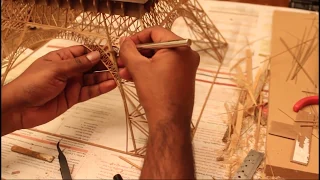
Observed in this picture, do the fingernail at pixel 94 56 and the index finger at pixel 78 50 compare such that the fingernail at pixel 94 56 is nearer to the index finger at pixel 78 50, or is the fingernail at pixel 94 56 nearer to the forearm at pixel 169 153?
the index finger at pixel 78 50

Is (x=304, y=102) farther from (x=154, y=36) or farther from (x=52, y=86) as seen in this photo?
(x=52, y=86)

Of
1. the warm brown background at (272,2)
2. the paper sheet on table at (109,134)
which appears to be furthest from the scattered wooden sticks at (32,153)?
the warm brown background at (272,2)

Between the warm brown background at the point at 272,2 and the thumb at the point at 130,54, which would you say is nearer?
the thumb at the point at 130,54

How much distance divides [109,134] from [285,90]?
56 centimetres

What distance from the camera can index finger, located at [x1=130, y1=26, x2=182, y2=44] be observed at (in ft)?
2.51

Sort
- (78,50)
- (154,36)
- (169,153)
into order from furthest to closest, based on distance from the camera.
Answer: (78,50), (154,36), (169,153)

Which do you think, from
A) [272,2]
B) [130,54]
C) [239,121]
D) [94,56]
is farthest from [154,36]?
[272,2]

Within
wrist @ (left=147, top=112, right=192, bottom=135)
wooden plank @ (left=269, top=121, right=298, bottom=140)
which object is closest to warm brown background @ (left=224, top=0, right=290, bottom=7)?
wooden plank @ (left=269, top=121, right=298, bottom=140)

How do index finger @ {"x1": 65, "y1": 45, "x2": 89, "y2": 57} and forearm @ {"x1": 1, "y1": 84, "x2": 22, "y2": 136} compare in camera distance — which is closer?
forearm @ {"x1": 1, "y1": 84, "x2": 22, "y2": 136}

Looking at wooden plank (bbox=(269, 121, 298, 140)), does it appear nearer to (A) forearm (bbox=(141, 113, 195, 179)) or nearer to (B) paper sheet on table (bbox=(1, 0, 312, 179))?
(B) paper sheet on table (bbox=(1, 0, 312, 179))

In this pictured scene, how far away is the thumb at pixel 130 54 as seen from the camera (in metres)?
0.72

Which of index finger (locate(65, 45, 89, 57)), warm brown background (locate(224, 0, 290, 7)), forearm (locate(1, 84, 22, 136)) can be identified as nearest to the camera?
forearm (locate(1, 84, 22, 136))

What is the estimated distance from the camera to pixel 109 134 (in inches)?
41.6

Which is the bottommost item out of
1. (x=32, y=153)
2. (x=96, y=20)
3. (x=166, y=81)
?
(x=32, y=153)
